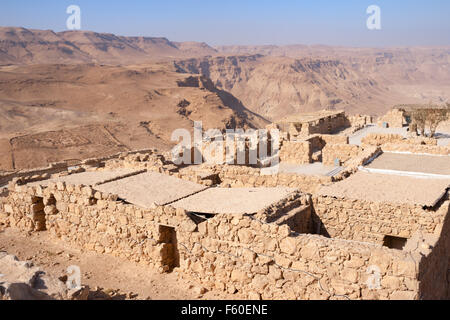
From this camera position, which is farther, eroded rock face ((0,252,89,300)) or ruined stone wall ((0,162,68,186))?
ruined stone wall ((0,162,68,186))

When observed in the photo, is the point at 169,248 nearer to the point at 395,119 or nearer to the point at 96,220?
the point at 96,220

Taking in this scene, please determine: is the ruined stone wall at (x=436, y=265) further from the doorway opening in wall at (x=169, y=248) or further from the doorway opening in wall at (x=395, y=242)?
the doorway opening in wall at (x=169, y=248)

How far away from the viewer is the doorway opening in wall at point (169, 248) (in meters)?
7.10

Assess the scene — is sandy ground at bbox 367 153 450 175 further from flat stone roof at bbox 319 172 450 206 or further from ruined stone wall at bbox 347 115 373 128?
ruined stone wall at bbox 347 115 373 128

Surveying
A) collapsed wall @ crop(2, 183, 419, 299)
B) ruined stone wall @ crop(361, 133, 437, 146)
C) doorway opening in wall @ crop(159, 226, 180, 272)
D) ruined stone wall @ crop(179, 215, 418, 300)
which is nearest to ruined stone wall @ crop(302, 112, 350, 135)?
ruined stone wall @ crop(361, 133, 437, 146)

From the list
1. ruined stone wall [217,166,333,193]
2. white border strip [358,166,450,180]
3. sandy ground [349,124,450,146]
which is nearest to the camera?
white border strip [358,166,450,180]

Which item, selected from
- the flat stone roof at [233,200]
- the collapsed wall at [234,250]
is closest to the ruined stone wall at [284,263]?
the collapsed wall at [234,250]

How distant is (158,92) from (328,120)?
3229cm

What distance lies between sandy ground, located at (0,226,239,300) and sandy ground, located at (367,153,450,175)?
5635mm

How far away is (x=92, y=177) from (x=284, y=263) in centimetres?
600

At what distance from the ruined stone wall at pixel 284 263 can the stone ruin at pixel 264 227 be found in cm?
1

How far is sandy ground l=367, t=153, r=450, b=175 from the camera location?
9500 millimetres

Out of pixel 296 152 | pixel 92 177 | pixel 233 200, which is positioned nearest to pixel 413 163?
pixel 233 200

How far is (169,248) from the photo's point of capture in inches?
283
